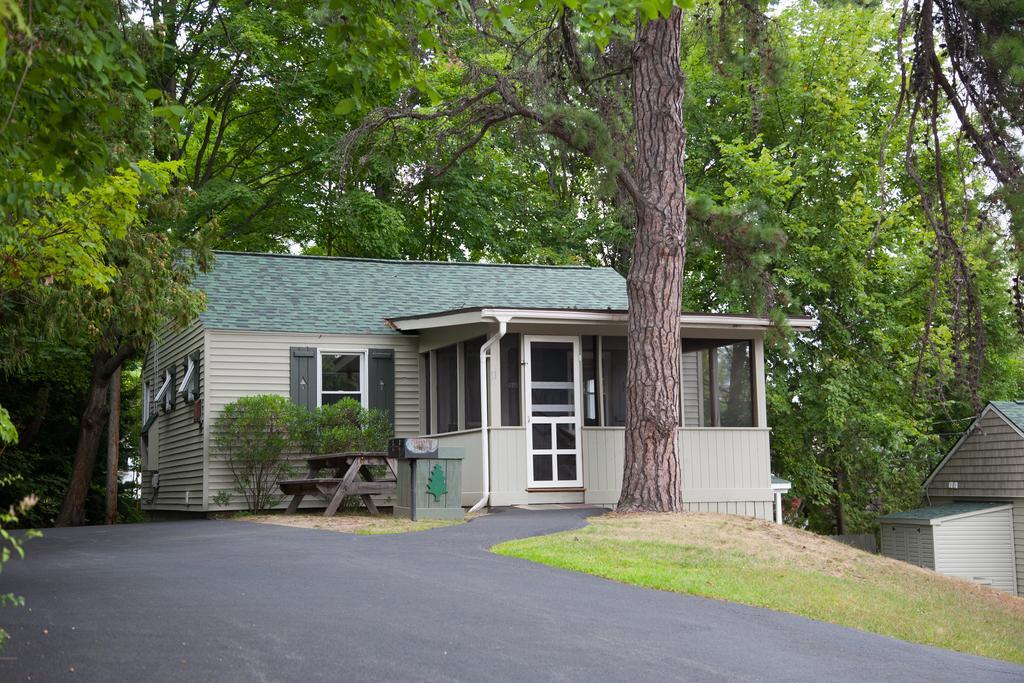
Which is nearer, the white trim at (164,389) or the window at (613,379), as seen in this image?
the window at (613,379)

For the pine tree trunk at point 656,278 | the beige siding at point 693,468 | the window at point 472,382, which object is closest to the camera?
the pine tree trunk at point 656,278

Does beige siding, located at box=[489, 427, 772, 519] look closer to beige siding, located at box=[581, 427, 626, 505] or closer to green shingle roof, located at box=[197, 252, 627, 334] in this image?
beige siding, located at box=[581, 427, 626, 505]

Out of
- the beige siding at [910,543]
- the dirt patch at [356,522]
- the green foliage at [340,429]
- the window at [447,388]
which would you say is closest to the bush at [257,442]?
the green foliage at [340,429]

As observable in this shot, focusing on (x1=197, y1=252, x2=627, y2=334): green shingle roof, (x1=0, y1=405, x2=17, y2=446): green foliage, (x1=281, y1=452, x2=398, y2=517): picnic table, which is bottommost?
(x1=281, y1=452, x2=398, y2=517): picnic table

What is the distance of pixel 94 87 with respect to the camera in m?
6.21

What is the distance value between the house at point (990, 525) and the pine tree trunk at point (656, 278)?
38.3ft

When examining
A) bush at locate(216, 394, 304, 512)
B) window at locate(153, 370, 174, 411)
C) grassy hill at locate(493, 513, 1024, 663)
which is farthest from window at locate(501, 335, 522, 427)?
window at locate(153, 370, 174, 411)

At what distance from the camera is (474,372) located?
55.9 feet

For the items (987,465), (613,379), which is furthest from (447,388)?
(987,465)

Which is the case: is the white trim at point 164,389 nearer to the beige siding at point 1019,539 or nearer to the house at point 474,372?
the house at point 474,372

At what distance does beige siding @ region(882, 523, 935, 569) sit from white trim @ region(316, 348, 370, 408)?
12.7 meters

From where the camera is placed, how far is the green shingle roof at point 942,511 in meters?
23.6

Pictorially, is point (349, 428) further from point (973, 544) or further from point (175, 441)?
point (973, 544)

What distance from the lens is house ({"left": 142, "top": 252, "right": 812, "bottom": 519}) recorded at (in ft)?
53.3
